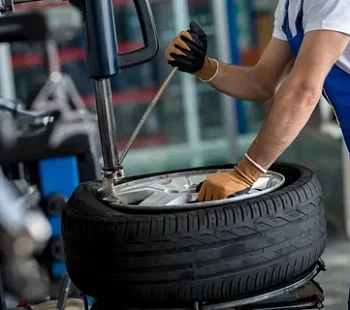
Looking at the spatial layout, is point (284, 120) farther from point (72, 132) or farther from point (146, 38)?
point (72, 132)

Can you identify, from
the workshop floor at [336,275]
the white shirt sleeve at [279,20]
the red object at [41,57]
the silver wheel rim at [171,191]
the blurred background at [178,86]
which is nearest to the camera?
the silver wheel rim at [171,191]

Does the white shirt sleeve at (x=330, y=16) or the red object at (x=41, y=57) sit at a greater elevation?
the white shirt sleeve at (x=330, y=16)

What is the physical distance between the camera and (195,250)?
45.7 inches

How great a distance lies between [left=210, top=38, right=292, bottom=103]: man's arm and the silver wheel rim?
318mm

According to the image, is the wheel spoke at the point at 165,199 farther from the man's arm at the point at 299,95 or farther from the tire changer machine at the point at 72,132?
the man's arm at the point at 299,95

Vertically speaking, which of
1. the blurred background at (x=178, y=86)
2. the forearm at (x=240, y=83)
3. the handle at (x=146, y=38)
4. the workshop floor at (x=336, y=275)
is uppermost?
the handle at (x=146, y=38)

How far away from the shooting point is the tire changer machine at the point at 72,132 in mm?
1249

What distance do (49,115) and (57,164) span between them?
36 cm

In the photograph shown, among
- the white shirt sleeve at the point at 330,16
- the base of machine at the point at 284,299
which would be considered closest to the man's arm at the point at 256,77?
the white shirt sleeve at the point at 330,16

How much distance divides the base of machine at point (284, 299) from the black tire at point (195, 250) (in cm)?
1

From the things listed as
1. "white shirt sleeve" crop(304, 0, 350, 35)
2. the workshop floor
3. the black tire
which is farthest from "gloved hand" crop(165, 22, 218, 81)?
the workshop floor

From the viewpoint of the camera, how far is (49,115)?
9.37ft

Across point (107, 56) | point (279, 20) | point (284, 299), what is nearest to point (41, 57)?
point (279, 20)

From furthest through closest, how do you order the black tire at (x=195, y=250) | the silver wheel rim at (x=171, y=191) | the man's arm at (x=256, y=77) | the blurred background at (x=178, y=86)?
the blurred background at (x=178, y=86)
the man's arm at (x=256, y=77)
the silver wheel rim at (x=171, y=191)
the black tire at (x=195, y=250)
